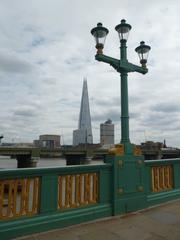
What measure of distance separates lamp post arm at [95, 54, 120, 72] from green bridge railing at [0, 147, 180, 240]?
6.83ft

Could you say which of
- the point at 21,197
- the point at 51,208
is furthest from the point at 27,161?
the point at 21,197

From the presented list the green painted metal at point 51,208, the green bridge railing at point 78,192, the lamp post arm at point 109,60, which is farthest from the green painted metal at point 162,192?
the lamp post arm at point 109,60

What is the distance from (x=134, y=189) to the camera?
566cm

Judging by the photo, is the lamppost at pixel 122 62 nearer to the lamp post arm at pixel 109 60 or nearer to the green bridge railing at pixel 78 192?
the lamp post arm at pixel 109 60

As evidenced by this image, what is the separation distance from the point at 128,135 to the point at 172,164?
2058mm

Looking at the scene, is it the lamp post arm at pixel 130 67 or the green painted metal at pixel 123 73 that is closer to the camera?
the green painted metal at pixel 123 73

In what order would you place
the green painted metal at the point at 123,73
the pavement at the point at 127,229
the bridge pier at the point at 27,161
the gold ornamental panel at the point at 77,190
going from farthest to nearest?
the bridge pier at the point at 27,161
the green painted metal at the point at 123,73
the gold ornamental panel at the point at 77,190
the pavement at the point at 127,229

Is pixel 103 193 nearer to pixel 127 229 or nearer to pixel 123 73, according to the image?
pixel 127 229

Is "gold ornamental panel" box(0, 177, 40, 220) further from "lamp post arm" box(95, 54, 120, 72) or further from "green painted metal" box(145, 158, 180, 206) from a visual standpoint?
"lamp post arm" box(95, 54, 120, 72)

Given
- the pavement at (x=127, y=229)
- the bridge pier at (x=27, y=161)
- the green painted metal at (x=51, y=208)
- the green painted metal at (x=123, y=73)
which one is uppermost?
the green painted metal at (x=123, y=73)

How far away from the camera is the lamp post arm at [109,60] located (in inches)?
227

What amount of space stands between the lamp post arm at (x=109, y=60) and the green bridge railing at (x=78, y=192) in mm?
2081

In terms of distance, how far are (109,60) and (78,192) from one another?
3168mm

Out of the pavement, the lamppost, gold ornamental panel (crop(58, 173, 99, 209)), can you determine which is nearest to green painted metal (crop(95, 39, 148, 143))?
the lamppost
